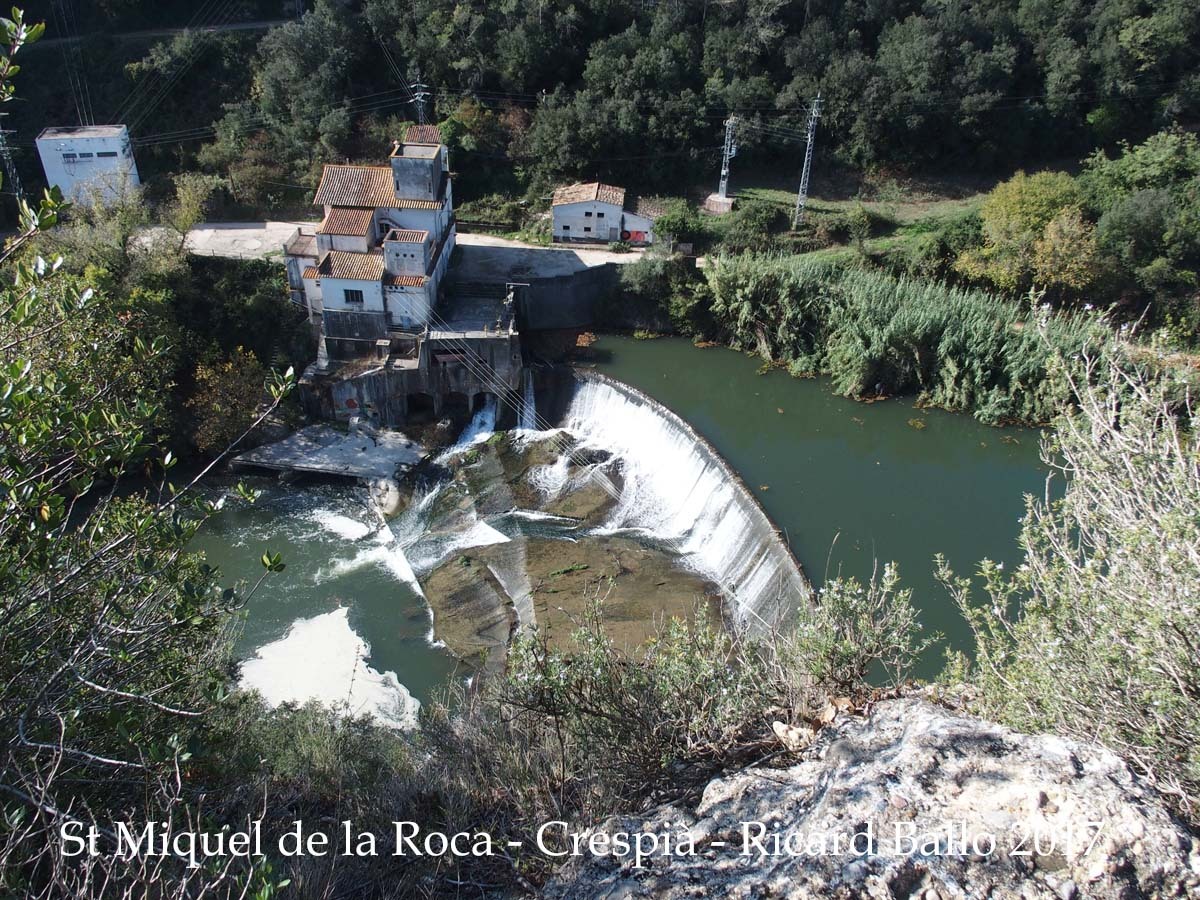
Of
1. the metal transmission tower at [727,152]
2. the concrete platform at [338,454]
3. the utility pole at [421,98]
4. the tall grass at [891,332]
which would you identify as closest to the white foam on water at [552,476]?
the concrete platform at [338,454]

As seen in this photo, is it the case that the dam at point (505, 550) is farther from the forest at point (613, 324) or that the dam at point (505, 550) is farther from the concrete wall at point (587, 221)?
the concrete wall at point (587, 221)

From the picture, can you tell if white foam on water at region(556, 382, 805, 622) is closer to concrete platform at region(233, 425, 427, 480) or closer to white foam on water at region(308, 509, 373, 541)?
concrete platform at region(233, 425, 427, 480)

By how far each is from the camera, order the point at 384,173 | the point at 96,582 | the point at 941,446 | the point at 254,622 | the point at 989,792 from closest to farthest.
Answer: the point at 989,792 < the point at 96,582 < the point at 254,622 < the point at 941,446 < the point at 384,173

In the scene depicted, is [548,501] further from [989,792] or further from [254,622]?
[989,792]

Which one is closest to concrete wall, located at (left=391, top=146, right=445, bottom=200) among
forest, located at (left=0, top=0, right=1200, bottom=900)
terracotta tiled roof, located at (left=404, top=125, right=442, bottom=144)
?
terracotta tiled roof, located at (left=404, top=125, right=442, bottom=144)

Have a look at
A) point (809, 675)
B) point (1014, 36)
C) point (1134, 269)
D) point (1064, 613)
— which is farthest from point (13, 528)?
point (1014, 36)

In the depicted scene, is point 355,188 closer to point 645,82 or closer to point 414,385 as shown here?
point 414,385

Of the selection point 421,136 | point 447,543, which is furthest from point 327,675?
point 421,136
